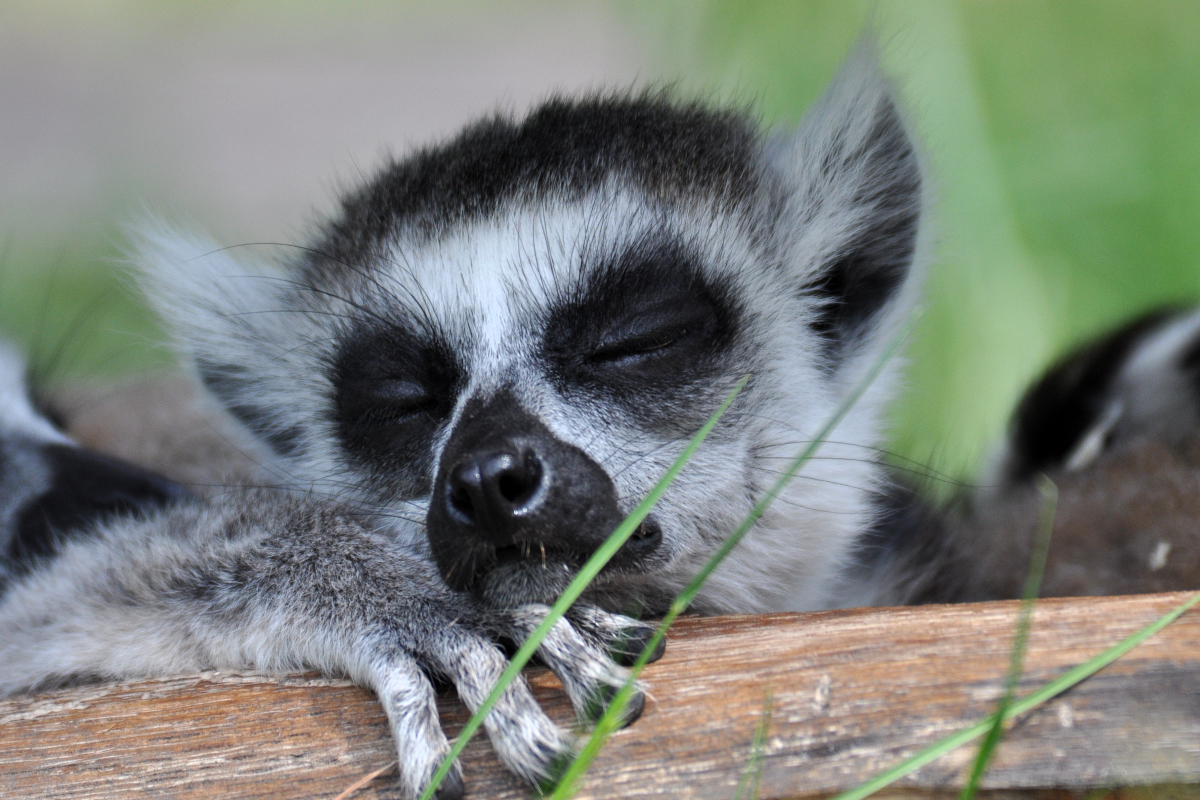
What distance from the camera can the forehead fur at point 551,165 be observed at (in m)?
2.03

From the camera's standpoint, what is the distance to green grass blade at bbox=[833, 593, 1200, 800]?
4.00 feet

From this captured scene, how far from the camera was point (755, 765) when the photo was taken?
1.27 metres

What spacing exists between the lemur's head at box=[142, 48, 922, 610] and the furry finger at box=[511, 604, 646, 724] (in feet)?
0.50

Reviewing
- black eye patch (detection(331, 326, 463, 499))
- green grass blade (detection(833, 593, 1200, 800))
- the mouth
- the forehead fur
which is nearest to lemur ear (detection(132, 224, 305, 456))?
the forehead fur

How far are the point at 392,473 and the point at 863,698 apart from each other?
3.29 ft

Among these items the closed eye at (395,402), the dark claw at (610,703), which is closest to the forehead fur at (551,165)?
the closed eye at (395,402)

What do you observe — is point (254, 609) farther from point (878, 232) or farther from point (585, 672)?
point (878, 232)

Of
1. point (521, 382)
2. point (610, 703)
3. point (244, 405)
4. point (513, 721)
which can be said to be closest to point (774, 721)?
point (610, 703)

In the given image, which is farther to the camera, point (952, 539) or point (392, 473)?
point (952, 539)

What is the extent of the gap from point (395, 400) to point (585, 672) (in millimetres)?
731

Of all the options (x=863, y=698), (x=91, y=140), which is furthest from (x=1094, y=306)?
(x=91, y=140)

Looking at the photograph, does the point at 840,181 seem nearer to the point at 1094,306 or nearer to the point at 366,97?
the point at 1094,306

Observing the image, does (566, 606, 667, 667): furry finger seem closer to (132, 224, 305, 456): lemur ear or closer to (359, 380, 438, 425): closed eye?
(359, 380, 438, 425): closed eye

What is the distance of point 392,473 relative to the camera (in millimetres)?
1949
